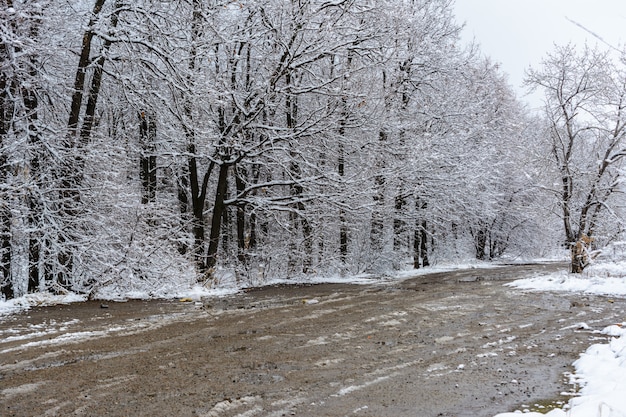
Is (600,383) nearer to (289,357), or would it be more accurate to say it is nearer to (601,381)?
(601,381)

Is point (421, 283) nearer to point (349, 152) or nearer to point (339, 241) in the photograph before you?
point (339, 241)

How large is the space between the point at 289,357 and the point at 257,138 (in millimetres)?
13206

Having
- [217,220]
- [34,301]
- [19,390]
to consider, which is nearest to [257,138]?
[217,220]

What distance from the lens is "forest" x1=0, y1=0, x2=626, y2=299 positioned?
11.8m

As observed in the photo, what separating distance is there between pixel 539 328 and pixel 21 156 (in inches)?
433

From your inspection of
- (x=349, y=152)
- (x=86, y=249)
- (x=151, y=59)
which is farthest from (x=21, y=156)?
(x=349, y=152)

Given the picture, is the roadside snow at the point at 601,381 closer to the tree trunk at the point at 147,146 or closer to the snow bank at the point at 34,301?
the snow bank at the point at 34,301

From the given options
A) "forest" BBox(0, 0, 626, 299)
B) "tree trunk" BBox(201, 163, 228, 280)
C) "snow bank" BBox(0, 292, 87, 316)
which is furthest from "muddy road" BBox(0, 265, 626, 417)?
"tree trunk" BBox(201, 163, 228, 280)

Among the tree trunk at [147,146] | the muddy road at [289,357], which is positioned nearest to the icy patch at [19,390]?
the muddy road at [289,357]

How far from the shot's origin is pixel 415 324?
9.34m

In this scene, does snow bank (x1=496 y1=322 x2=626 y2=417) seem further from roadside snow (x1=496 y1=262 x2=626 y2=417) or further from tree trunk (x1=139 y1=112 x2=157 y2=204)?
tree trunk (x1=139 y1=112 x2=157 y2=204)

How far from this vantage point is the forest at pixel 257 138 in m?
11.8

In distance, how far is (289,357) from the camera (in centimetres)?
674

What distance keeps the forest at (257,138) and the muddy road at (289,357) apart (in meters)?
2.45
